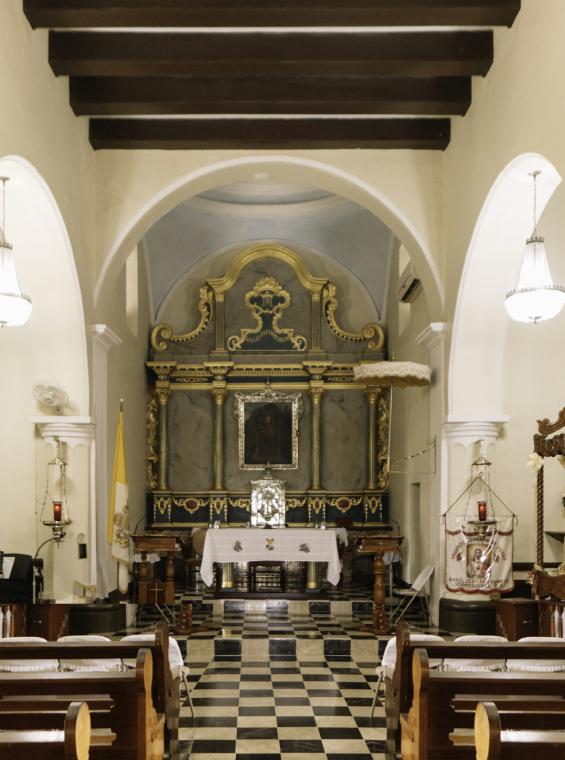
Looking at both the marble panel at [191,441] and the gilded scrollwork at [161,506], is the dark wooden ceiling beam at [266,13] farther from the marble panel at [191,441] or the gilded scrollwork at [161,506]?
the gilded scrollwork at [161,506]

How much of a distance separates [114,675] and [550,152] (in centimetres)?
457

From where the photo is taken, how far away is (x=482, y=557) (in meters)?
9.71

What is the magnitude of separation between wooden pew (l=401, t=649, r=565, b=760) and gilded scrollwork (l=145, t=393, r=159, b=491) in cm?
1227

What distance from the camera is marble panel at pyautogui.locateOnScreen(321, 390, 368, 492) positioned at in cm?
1686

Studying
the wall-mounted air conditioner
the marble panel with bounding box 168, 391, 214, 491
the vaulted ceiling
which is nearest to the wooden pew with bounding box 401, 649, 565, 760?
the vaulted ceiling

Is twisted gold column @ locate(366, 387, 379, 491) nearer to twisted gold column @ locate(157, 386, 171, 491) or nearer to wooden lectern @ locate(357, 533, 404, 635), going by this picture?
twisted gold column @ locate(157, 386, 171, 491)

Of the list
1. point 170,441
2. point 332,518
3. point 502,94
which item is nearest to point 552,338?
point 502,94

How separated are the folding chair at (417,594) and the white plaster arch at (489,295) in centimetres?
196

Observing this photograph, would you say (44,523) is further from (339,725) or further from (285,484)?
(285,484)

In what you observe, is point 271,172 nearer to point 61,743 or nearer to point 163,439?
point 163,439

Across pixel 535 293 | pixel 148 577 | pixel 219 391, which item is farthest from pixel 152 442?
pixel 535 293

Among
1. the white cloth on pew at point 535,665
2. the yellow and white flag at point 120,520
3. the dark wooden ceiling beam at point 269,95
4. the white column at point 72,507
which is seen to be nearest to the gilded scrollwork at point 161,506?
the yellow and white flag at point 120,520

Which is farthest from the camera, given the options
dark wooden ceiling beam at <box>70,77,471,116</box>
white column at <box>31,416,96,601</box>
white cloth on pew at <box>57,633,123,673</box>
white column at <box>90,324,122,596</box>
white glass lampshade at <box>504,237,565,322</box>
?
white column at <box>90,324,122,596</box>

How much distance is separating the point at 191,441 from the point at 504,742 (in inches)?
554
